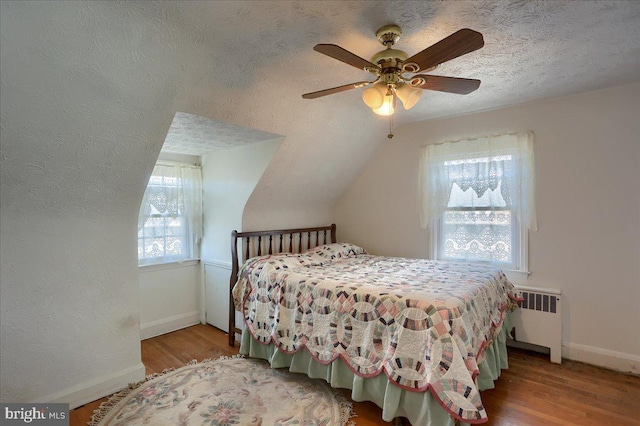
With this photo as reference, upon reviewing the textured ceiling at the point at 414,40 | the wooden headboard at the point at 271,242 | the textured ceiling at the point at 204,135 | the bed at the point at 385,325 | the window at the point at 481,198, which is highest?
the textured ceiling at the point at 414,40

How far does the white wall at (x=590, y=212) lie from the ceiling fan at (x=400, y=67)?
1660 mm

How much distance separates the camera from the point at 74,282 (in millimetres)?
2260

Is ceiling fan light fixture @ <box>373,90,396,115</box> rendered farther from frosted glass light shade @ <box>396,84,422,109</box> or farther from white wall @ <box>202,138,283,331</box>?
white wall @ <box>202,138,283,331</box>

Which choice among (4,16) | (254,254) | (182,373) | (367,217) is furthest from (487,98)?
(182,373)

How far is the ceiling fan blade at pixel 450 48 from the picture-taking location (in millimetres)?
1347

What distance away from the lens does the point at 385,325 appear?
6.48 ft

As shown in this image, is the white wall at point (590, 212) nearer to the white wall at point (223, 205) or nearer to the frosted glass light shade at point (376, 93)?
the frosted glass light shade at point (376, 93)

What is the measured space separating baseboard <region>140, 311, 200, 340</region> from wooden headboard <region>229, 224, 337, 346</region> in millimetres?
847

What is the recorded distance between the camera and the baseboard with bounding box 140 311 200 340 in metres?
3.40

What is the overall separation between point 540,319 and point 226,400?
2814 mm

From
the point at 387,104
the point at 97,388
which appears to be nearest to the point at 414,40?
the point at 387,104

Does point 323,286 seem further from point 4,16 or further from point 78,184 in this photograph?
point 4,16

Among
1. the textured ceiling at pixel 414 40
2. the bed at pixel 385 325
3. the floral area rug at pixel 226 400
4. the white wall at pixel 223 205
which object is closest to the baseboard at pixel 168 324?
the white wall at pixel 223 205

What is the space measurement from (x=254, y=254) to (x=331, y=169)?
4.36ft
